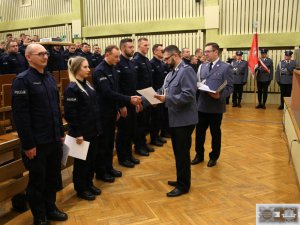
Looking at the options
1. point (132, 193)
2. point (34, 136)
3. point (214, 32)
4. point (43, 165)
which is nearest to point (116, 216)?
point (132, 193)

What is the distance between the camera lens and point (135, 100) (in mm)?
3697

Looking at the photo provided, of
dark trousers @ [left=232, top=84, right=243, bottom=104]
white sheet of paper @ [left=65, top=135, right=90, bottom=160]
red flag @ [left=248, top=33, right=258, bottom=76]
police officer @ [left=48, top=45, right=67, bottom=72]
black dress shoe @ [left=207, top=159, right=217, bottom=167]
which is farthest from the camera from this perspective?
dark trousers @ [left=232, top=84, right=243, bottom=104]

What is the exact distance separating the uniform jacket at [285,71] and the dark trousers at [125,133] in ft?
16.5

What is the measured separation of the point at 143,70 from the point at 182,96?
1700mm

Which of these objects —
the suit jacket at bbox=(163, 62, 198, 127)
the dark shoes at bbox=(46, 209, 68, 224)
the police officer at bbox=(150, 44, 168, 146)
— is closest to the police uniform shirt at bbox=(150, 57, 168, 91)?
the police officer at bbox=(150, 44, 168, 146)

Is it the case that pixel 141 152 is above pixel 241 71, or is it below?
below

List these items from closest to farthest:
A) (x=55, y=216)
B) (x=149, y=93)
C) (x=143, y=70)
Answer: (x=55, y=216) → (x=149, y=93) → (x=143, y=70)

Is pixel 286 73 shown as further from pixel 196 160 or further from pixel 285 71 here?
pixel 196 160

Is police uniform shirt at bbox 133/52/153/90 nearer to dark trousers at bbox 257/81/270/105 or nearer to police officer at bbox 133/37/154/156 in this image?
police officer at bbox 133/37/154/156

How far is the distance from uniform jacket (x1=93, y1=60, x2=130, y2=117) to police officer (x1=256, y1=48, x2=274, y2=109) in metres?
5.58

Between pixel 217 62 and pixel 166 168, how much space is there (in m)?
1.42

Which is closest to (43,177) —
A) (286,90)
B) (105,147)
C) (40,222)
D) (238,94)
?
(40,222)

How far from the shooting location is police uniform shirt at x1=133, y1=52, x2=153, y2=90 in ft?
14.9

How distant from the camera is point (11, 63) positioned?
21.0ft
